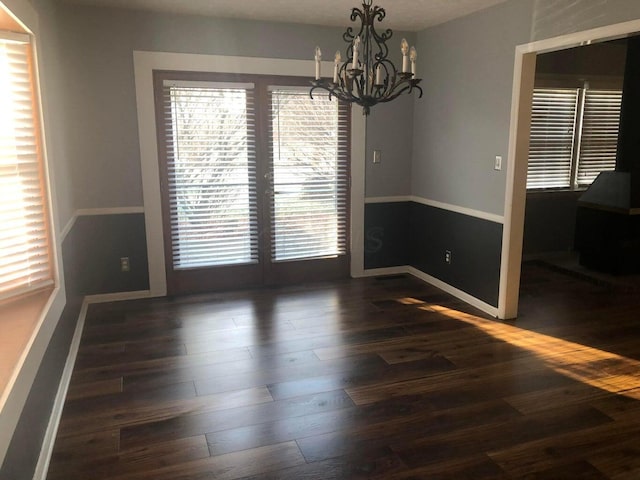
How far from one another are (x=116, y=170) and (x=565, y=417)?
374cm

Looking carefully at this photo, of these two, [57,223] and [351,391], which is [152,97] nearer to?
[57,223]

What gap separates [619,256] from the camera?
5.32 meters

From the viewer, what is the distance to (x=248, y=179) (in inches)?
189

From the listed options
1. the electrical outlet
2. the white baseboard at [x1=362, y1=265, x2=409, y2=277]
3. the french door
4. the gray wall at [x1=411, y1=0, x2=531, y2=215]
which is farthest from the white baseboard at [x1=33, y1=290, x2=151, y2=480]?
the gray wall at [x1=411, y1=0, x2=531, y2=215]

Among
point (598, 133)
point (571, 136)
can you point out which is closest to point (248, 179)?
point (571, 136)

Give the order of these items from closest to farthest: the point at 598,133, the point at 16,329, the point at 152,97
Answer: the point at 16,329 < the point at 152,97 < the point at 598,133

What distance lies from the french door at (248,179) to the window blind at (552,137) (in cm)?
237

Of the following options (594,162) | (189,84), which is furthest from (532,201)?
(189,84)

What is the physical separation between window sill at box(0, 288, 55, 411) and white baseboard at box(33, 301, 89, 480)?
1.82 ft

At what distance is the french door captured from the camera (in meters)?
4.54

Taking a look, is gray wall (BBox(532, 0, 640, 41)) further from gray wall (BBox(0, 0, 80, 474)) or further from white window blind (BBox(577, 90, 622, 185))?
gray wall (BBox(0, 0, 80, 474))

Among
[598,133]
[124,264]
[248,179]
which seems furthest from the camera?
[598,133]

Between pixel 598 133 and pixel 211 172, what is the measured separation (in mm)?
4546

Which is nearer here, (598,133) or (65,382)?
(65,382)
